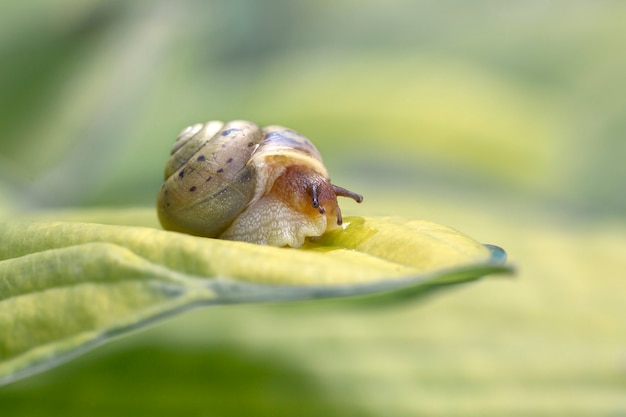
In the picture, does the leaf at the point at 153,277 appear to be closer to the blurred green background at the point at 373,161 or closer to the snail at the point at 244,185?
the blurred green background at the point at 373,161

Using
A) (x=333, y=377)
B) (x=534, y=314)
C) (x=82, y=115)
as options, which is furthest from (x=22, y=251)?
(x=82, y=115)

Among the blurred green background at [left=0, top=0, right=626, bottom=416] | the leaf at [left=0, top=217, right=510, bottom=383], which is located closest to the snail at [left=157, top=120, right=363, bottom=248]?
the blurred green background at [left=0, top=0, right=626, bottom=416]

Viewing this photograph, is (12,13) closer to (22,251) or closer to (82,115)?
(82,115)

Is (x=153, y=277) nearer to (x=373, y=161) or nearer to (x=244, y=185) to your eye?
(x=244, y=185)

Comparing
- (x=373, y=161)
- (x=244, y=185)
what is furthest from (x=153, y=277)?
(x=373, y=161)

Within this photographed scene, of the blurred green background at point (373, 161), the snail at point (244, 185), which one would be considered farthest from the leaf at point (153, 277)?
the snail at point (244, 185)

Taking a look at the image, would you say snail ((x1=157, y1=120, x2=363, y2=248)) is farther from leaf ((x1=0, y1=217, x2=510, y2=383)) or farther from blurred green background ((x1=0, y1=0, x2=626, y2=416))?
leaf ((x1=0, y1=217, x2=510, y2=383))

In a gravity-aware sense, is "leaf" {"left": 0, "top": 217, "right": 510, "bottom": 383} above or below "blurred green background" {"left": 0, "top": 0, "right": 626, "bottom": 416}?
below
